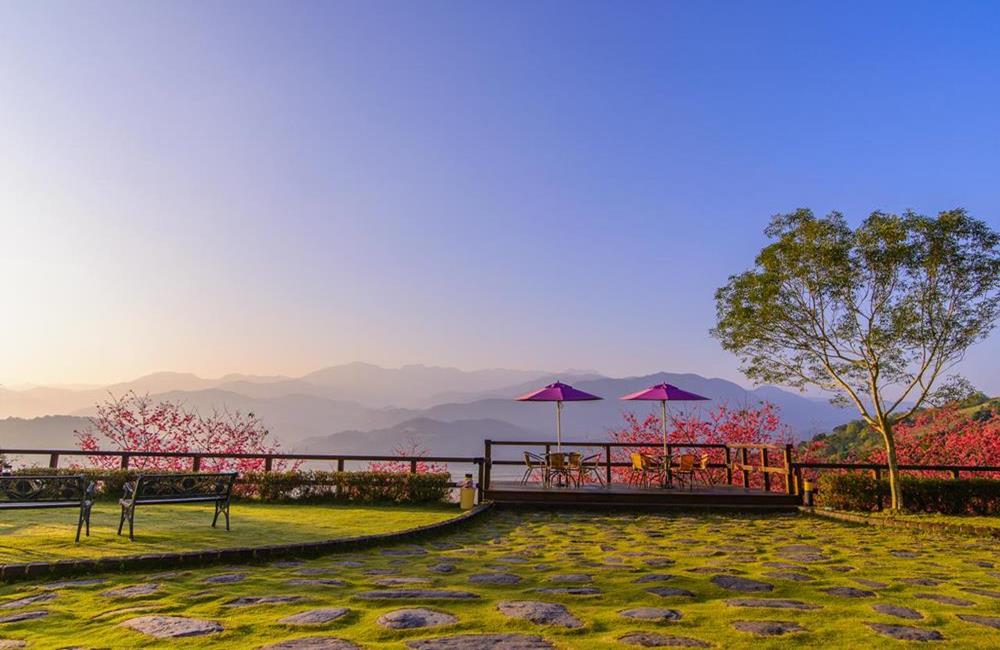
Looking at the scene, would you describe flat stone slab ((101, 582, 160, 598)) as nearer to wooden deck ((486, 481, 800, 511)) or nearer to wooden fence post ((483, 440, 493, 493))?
wooden deck ((486, 481, 800, 511))

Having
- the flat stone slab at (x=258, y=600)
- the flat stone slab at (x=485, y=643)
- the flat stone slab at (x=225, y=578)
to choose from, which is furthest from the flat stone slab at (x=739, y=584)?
the flat stone slab at (x=225, y=578)

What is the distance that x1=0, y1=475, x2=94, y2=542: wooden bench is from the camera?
729 cm

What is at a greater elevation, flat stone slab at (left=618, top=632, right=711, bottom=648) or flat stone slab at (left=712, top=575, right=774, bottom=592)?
flat stone slab at (left=618, top=632, right=711, bottom=648)

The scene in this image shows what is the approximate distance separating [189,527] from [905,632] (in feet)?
28.0

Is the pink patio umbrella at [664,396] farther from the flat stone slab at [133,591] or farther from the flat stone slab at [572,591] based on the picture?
the flat stone slab at [133,591]

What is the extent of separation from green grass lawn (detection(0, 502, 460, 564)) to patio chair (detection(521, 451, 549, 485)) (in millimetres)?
2039

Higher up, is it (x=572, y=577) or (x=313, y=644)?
(x=313, y=644)

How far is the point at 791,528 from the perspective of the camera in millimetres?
9953

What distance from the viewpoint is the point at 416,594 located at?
479 cm

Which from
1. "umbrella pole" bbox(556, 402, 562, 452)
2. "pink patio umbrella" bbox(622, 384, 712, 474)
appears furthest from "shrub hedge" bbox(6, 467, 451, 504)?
"pink patio umbrella" bbox(622, 384, 712, 474)

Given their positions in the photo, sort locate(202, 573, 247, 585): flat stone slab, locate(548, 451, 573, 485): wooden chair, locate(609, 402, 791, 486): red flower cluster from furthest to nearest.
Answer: locate(609, 402, 791, 486): red flower cluster < locate(548, 451, 573, 485): wooden chair < locate(202, 573, 247, 585): flat stone slab

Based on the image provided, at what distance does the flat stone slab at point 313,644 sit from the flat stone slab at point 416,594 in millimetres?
1124

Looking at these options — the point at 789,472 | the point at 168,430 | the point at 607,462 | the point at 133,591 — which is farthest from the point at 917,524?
the point at 168,430

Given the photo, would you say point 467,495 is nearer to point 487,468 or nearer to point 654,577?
point 487,468
